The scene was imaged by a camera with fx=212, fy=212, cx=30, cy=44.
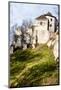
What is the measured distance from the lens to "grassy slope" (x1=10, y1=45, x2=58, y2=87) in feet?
6.23

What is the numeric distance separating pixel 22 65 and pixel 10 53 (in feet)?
0.50

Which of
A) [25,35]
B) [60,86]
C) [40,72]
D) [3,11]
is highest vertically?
[3,11]

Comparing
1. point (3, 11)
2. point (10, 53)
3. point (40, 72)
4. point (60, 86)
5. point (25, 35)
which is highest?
point (3, 11)

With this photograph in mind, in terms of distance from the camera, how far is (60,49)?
201cm

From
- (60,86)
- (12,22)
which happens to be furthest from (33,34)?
(60,86)

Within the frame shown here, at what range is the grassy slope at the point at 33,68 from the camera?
1.90 meters

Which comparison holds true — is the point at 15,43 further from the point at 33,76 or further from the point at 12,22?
the point at 33,76

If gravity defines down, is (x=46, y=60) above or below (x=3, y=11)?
below

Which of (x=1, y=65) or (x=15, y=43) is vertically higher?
(x=15, y=43)

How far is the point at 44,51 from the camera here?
6.44 feet

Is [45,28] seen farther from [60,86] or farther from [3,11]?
[60,86]

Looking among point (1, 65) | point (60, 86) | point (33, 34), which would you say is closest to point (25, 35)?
point (33, 34)

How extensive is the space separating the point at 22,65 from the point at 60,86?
0.42m

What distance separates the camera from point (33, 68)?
1.94m
